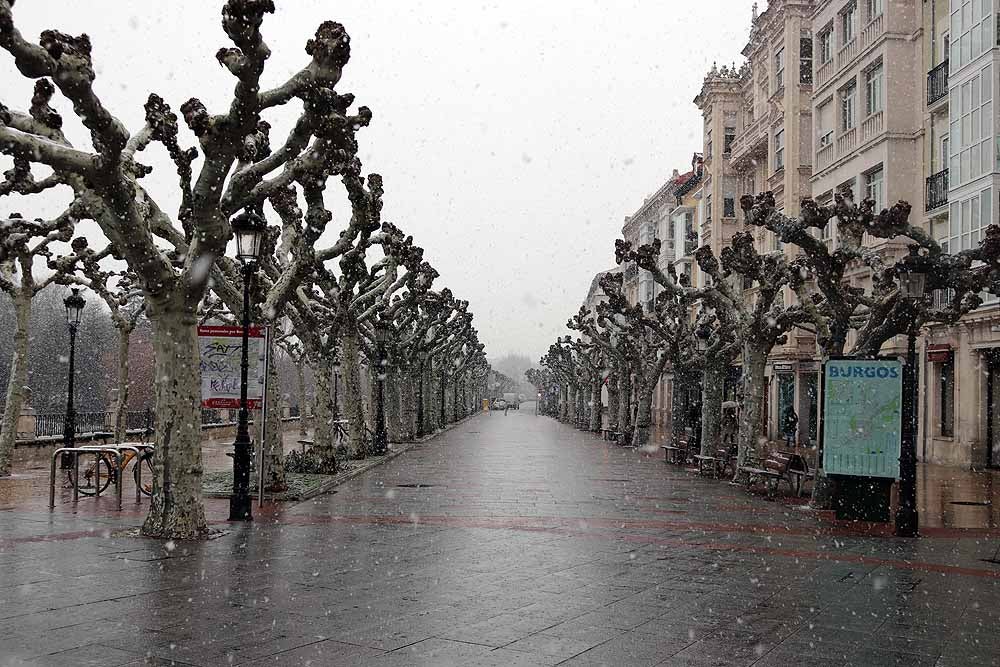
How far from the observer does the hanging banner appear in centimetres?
1469

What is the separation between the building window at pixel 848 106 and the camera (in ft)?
111

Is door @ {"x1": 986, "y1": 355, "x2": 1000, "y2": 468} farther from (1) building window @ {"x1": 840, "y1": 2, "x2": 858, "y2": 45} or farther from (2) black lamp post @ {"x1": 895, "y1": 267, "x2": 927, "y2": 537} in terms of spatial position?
(2) black lamp post @ {"x1": 895, "y1": 267, "x2": 927, "y2": 537}

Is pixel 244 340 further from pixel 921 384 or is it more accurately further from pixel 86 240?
pixel 921 384

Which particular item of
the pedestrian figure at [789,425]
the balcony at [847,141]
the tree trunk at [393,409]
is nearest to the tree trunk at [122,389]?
the tree trunk at [393,409]

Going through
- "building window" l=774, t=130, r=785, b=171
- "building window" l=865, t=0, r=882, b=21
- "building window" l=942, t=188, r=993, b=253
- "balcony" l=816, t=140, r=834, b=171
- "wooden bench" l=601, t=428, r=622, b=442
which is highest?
"building window" l=865, t=0, r=882, b=21

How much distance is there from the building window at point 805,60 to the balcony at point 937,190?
1207 cm

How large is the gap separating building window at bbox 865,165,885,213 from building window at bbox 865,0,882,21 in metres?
5.36

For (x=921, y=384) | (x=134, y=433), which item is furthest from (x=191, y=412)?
(x=921, y=384)

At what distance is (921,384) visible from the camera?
3108 cm

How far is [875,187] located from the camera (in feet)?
105

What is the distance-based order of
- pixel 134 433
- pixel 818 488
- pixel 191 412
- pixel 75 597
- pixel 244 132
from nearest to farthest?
pixel 75 597 → pixel 244 132 → pixel 191 412 → pixel 818 488 → pixel 134 433

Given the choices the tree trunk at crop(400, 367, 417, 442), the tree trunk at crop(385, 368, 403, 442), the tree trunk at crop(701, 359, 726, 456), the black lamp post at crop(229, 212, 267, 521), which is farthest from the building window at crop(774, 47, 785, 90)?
the black lamp post at crop(229, 212, 267, 521)

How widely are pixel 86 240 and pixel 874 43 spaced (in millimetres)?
25991

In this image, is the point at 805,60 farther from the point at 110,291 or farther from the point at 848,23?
the point at 110,291
